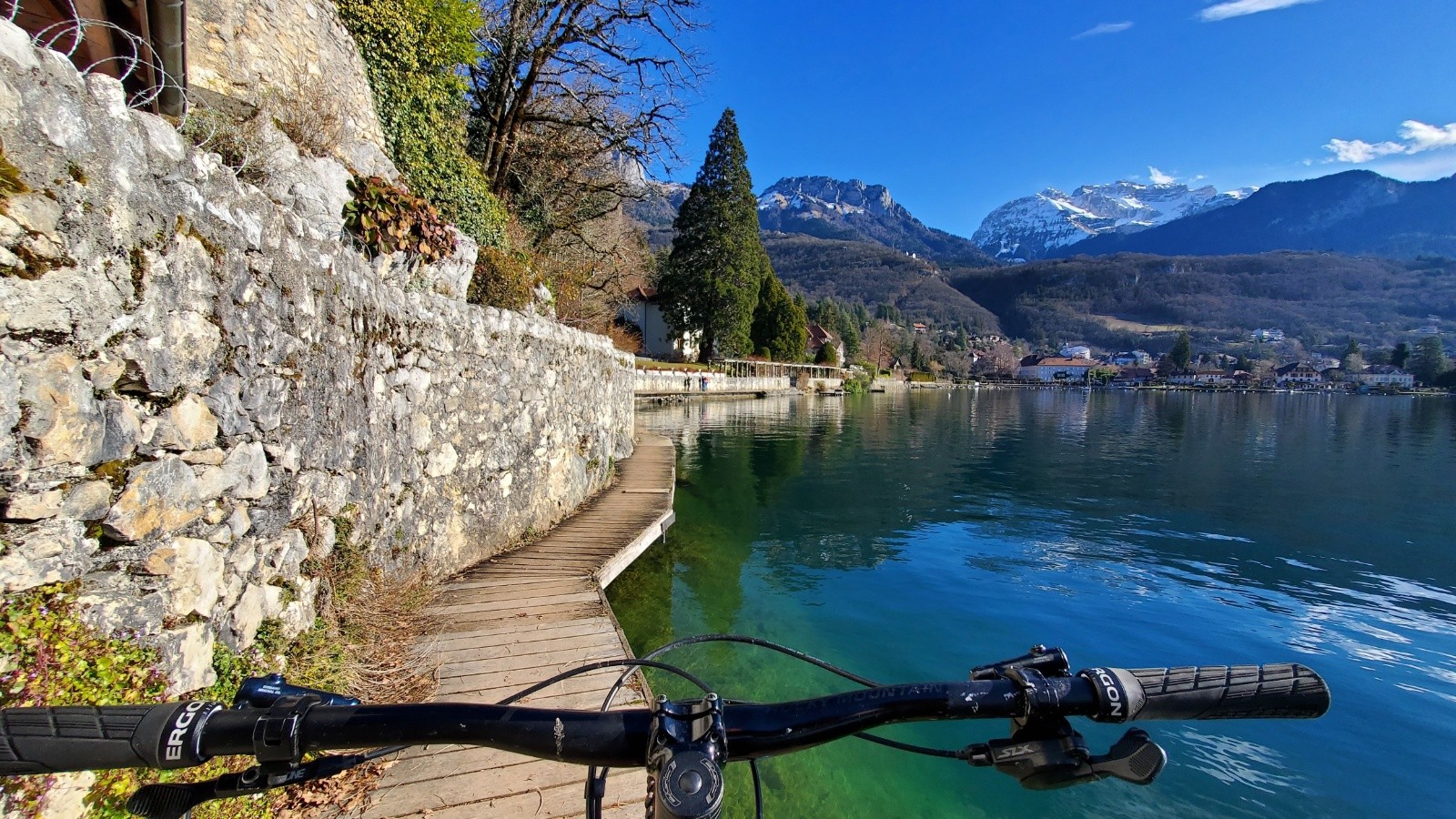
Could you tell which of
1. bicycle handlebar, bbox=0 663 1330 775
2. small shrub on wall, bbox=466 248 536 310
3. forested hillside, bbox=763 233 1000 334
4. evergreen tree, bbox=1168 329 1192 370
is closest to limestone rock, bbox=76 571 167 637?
bicycle handlebar, bbox=0 663 1330 775

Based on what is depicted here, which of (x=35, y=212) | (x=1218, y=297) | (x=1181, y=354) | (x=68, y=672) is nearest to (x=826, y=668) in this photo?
(x=68, y=672)

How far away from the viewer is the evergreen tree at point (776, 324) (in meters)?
54.5

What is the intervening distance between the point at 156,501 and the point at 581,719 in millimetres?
2311

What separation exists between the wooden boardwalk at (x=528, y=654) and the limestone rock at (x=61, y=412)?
1.83 m

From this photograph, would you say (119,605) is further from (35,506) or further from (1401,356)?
(1401,356)

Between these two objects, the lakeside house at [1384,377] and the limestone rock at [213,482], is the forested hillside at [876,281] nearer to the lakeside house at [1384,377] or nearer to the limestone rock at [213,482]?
the lakeside house at [1384,377]

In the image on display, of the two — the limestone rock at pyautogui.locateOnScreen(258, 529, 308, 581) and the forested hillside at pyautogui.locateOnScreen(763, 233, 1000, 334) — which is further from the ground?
the forested hillside at pyautogui.locateOnScreen(763, 233, 1000, 334)

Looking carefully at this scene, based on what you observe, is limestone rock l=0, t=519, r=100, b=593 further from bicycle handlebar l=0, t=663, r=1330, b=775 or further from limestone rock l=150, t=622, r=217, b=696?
bicycle handlebar l=0, t=663, r=1330, b=775

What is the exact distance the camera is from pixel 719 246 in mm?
39344

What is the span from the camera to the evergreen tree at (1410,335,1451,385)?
79.8m

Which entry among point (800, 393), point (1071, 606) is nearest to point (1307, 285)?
point (800, 393)

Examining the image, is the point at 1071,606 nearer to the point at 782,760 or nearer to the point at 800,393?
the point at 782,760

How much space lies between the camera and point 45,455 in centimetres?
188

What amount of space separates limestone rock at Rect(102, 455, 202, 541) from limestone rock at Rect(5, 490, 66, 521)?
0.18 m
